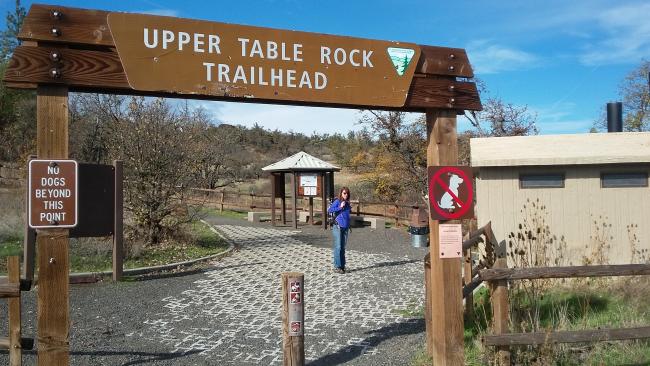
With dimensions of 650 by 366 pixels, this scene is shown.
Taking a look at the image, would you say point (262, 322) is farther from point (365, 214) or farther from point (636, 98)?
point (636, 98)

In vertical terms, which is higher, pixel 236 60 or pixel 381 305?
pixel 236 60

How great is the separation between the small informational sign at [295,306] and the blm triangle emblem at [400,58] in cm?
208

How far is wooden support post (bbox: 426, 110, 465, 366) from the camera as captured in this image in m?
4.77

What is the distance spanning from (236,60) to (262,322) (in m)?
→ 4.00

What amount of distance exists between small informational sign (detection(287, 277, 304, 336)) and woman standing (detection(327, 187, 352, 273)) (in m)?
5.98

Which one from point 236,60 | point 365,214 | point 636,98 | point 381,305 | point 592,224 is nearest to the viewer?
point 236,60

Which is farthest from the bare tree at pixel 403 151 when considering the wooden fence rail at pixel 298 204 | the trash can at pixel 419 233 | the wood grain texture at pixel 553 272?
the wood grain texture at pixel 553 272

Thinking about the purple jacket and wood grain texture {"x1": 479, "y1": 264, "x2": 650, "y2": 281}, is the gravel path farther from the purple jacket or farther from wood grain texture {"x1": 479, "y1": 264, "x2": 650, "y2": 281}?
wood grain texture {"x1": 479, "y1": 264, "x2": 650, "y2": 281}

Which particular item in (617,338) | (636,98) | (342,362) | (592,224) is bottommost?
(342,362)

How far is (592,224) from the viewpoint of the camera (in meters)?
9.54

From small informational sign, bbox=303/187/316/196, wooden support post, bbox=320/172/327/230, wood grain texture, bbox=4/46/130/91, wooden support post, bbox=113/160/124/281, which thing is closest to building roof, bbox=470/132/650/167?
wooden support post, bbox=113/160/124/281

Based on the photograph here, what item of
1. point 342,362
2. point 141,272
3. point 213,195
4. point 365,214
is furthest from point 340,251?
point 213,195

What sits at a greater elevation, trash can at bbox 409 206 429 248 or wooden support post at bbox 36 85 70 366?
wooden support post at bbox 36 85 70 366

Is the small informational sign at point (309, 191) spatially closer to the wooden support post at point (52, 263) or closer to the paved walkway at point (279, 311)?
the paved walkway at point (279, 311)
